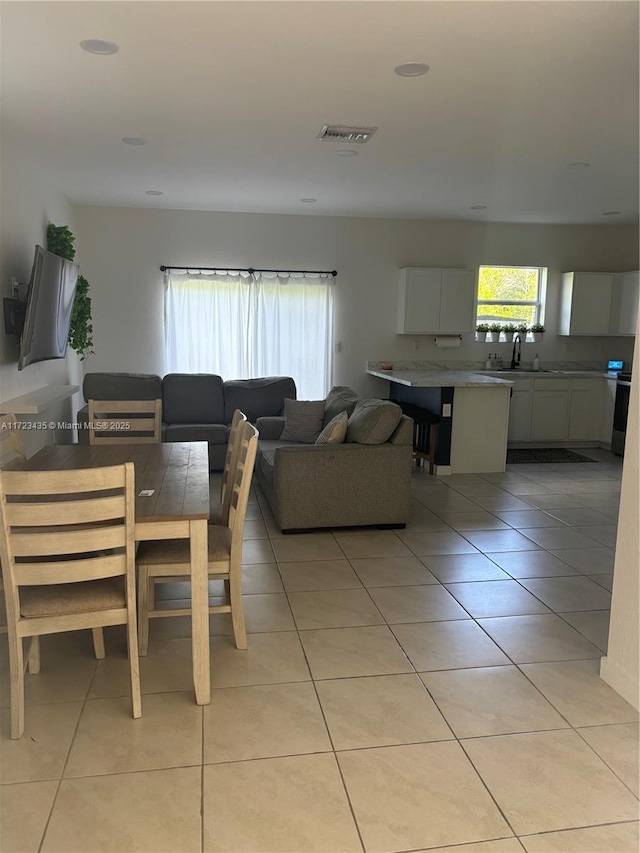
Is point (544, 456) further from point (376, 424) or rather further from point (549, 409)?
point (376, 424)

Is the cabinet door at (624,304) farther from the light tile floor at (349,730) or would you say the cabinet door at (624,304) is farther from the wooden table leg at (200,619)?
the wooden table leg at (200,619)

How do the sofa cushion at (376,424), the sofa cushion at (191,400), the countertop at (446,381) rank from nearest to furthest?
the sofa cushion at (376,424) < the countertop at (446,381) < the sofa cushion at (191,400)

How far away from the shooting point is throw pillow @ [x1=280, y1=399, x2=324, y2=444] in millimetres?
5684

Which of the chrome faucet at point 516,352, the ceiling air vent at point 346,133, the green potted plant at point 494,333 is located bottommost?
the chrome faucet at point 516,352

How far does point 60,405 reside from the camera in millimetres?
6016

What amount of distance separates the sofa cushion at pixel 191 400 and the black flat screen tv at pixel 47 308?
1465 millimetres

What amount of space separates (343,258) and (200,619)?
576 centimetres

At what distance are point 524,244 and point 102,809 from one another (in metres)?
7.49

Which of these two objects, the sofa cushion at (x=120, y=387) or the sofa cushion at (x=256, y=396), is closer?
the sofa cushion at (x=120, y=387)

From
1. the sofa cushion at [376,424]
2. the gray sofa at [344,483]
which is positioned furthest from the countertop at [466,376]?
the gray sofa at [344,483]

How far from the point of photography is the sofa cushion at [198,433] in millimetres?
6160

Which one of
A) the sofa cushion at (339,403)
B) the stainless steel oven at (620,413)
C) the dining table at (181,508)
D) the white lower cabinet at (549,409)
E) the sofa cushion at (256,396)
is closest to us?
the dining table at (181,508)

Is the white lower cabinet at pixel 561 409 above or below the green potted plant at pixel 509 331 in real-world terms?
below

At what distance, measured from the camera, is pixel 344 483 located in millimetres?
4438
